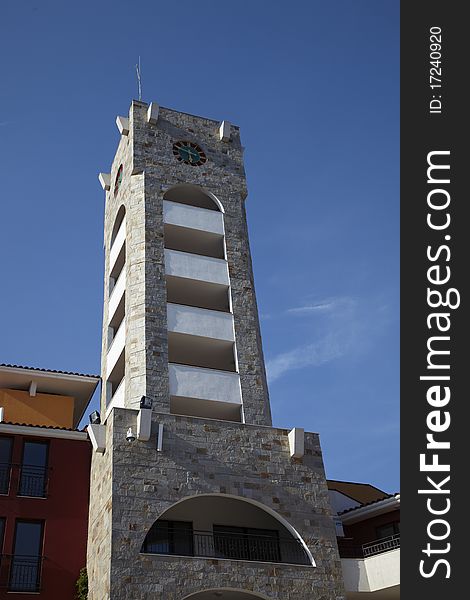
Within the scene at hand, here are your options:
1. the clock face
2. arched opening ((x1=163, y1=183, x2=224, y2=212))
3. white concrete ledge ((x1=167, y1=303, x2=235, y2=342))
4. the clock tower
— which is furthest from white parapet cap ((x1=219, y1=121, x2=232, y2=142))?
white concrete ledge ((x1=167, y1=303, x2=235, y2=342))

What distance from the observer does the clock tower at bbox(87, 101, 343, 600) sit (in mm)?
24906

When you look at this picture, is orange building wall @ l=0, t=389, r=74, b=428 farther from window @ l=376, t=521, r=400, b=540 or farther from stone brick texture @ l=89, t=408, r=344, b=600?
window @ l=376, t=521, r=400, b=540

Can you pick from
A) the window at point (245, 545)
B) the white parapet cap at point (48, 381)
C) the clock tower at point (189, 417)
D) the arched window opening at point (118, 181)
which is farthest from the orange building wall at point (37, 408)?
the arched window opening at point (118, 181)

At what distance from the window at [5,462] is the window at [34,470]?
0.45 metres

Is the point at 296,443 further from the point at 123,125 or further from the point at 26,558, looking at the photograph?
the point at 123,125

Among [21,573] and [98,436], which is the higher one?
[98,436]

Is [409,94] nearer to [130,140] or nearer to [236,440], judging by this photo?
→ [236,440]

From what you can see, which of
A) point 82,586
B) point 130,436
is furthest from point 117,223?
point 82,586

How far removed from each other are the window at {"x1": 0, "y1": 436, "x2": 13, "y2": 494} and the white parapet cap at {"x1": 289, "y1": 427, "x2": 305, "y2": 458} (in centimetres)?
989

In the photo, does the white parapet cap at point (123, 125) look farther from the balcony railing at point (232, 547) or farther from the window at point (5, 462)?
the balcony railing at point (232, 547)

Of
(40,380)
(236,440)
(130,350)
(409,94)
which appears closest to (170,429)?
(236,440)

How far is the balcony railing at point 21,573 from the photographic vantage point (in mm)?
25156

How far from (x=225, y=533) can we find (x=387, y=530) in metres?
7.02

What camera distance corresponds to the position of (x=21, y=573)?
83.4ft
